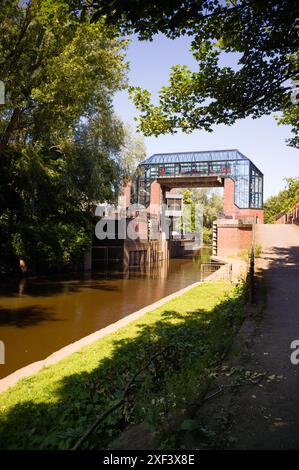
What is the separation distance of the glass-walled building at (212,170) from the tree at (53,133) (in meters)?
31.1

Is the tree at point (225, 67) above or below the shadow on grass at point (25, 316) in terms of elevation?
above

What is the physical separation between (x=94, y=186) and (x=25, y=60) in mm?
10238

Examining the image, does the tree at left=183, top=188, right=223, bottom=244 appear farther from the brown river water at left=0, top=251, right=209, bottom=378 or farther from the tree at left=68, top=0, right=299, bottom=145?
the tree at left=68, top=0, right=299, bottom=145

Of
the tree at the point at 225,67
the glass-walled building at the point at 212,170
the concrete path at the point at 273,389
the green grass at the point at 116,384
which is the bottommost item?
the green grass at the point at 116,384

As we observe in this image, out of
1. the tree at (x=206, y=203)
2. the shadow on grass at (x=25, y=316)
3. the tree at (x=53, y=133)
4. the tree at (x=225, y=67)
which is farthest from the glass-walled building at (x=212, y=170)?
the tree at (x=225, y=67)

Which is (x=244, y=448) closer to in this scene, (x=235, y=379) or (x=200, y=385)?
(x=200, y=385)

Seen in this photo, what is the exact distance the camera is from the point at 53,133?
21203mm

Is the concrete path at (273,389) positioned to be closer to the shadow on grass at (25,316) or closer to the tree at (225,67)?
the tree at (225,67)

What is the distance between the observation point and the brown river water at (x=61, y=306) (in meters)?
10.9

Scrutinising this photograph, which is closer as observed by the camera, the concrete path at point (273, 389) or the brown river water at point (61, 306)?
the concrete path at point (273, 389)

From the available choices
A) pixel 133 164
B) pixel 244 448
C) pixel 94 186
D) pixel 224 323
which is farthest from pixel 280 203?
pixel 133 164

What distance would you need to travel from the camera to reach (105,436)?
4.25 metres

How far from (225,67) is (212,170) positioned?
172 ft
